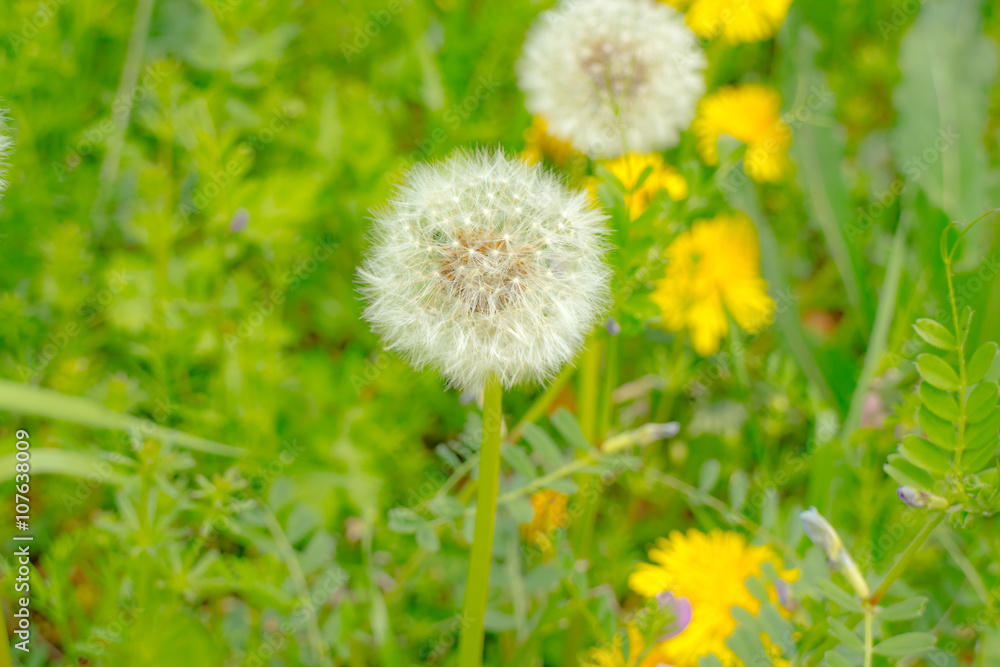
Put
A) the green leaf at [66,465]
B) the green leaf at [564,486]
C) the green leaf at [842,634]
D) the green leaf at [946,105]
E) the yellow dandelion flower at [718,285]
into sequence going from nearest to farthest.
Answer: the green leaf at [842,634] → the green leaf at [564,486] → the green leaf at [66,465] → the yellow dandelion flower at [718,285] → the green leaf at [946,105]

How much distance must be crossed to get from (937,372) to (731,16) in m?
1.78

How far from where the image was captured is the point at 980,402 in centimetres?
107

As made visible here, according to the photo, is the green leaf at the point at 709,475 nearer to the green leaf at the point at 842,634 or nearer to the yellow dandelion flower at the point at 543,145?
the green leaf at the point at 842,634

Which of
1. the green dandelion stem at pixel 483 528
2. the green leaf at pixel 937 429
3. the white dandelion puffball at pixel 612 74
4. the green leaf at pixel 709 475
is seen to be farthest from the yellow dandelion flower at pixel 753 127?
the green dandelion stem at pixel 483 528

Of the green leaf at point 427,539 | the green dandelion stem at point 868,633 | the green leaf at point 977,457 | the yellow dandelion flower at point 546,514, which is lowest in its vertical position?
the green dandelion stem at point 868,633

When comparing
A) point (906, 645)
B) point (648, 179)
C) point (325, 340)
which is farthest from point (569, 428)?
point (325, 340)

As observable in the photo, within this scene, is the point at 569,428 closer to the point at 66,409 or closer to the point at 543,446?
the point at 543,446

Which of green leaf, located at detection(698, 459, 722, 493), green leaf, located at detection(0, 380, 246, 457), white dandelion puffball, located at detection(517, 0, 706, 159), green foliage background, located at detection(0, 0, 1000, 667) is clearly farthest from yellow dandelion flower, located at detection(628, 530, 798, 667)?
green leaf, located at detection(0, 380, 246, 457)

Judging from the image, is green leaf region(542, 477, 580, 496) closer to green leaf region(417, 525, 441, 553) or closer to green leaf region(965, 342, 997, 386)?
green leaf region(417, 525, 441, 553)

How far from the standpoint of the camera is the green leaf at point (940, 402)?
3.60 ft

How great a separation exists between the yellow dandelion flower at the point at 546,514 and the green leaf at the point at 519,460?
464mm

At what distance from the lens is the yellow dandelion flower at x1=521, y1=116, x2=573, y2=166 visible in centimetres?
251

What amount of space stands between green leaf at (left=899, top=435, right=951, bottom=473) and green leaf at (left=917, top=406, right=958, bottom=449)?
0.02 meters

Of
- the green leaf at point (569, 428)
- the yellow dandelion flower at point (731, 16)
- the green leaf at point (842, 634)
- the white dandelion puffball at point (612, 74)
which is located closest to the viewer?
the green leaf at point (842, 634)
